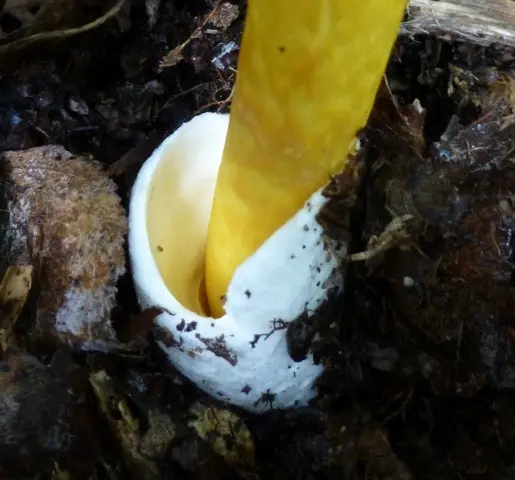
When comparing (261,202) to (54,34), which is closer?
(261,202)

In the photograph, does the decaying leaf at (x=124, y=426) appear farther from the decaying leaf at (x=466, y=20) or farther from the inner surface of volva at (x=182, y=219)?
the decaying leaf at (x=466, y=20)

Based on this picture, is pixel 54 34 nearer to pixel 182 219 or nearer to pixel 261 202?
pixel 182 219

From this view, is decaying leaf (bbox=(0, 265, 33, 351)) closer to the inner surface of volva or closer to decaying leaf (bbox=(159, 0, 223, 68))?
the inner surface of volva

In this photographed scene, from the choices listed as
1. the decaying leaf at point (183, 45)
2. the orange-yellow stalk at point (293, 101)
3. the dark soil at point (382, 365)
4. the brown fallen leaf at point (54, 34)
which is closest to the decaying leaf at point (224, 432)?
the dark soil at point (382, 365)

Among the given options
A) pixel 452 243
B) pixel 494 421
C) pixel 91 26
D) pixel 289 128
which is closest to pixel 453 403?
pixel 494 421

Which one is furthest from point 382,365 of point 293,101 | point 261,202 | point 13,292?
point 13,292

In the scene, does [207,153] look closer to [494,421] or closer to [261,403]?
[261,403]

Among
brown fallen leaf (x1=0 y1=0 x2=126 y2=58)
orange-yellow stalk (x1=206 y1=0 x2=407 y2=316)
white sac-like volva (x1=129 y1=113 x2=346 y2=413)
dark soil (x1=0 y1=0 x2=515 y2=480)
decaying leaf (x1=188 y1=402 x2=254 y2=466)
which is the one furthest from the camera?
brown fallen leaf (x1=0 y1=0 x2=126 y2=58)

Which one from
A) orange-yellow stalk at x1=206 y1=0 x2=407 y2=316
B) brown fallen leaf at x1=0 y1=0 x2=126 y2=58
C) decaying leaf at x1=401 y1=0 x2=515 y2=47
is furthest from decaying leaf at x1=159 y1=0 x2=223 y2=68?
orange-yellow stalk at x1=206 y1=0 x2=407 y2=316
